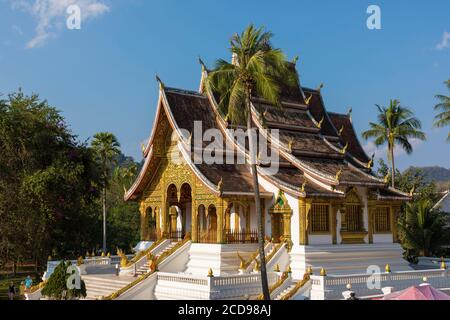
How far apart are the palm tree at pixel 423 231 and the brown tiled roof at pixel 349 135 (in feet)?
16.3

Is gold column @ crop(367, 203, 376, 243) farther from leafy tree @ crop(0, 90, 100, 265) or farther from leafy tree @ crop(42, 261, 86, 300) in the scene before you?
leafy tree @ crop(0, 90, 100, 265)

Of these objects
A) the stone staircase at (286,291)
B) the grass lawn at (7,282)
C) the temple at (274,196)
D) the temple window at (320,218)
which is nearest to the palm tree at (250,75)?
the stone staircase at (286,291)

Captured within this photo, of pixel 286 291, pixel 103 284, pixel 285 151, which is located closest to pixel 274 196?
pixel 285 151

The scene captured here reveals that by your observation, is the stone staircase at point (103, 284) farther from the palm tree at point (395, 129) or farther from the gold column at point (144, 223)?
the palm tree at point (395, 129)

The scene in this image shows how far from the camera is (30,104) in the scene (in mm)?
31125

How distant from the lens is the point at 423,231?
30953 mm

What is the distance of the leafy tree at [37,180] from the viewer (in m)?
28.2

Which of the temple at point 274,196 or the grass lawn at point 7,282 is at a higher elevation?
the temple at point 274,196

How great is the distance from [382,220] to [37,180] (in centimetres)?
1713

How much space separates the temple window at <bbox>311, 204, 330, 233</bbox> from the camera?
22109 millimetres

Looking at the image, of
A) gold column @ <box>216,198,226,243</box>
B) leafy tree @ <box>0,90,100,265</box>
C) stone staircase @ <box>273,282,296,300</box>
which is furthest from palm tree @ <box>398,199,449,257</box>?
leafy tree @ <box>0,90,100,265</box>
